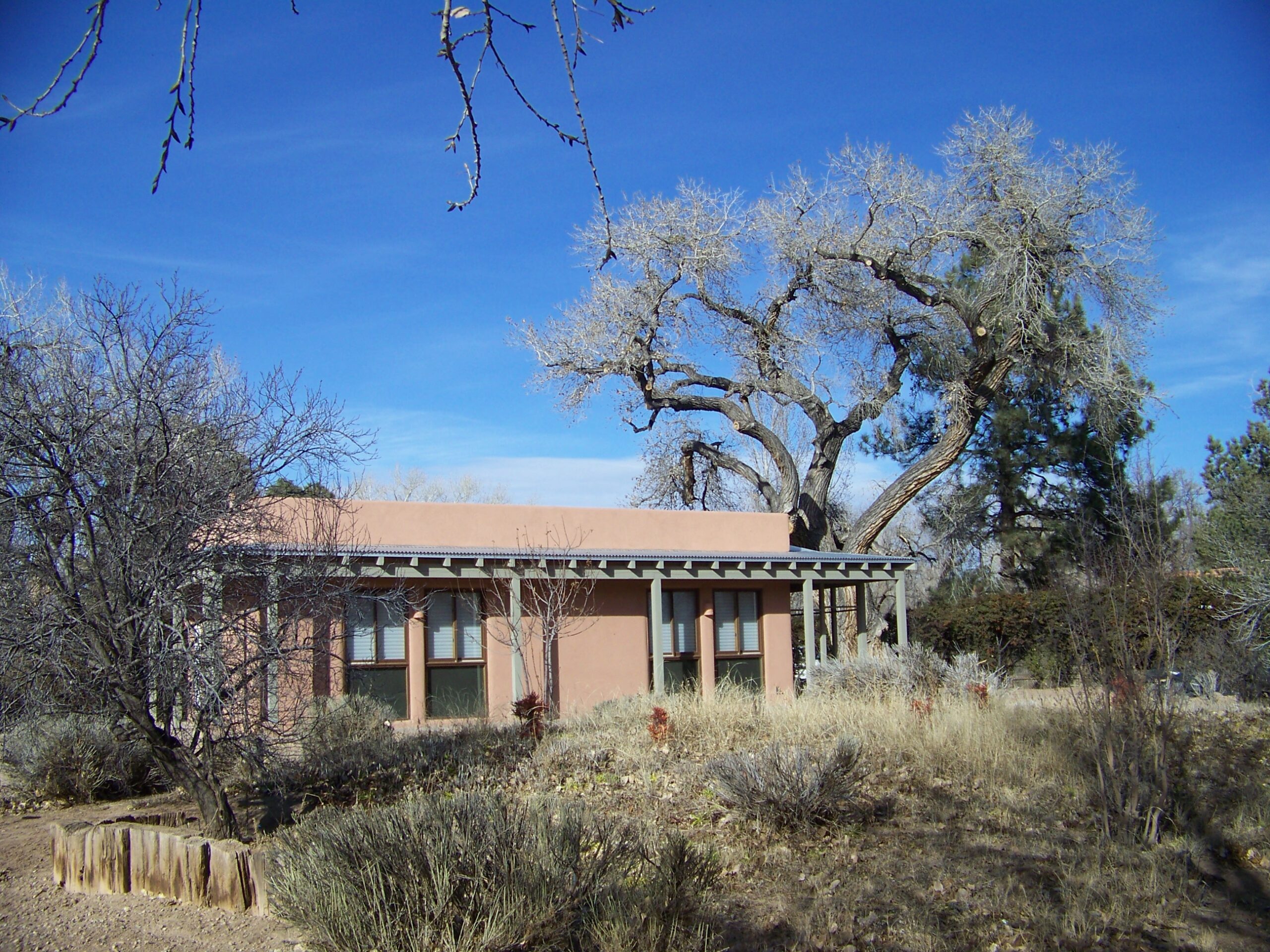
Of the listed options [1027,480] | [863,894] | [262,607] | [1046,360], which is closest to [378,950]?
[863,894]

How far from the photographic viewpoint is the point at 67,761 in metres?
9.65

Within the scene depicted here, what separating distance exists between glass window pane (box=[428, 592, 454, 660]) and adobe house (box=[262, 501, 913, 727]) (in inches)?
0.8

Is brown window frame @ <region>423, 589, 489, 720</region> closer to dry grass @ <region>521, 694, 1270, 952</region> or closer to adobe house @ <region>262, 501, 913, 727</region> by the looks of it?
adobe house @ <region>262, 501, 913, 727</region>

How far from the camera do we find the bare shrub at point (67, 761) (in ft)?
31.0

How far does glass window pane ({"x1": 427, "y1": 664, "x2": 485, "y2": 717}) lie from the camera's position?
16.1 meters

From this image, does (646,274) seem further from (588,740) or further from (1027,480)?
(588,740)

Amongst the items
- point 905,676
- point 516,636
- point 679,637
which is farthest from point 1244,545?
point 516,636

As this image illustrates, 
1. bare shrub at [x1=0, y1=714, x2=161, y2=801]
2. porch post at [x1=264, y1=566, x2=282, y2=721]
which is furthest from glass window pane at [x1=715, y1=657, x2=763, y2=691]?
porch post at [x1=264, y1=566, x2=282, y2=721]

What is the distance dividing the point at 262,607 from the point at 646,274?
18.1 meters

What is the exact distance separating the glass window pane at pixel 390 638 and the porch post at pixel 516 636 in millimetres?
1674

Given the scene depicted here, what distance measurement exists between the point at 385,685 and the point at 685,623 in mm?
5905

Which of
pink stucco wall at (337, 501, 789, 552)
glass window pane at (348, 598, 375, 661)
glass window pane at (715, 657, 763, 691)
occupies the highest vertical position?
pink stucco wall at (337, 501, 789, 552)

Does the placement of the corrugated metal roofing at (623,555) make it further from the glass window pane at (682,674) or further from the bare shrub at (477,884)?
the bare shrub at (477,884)

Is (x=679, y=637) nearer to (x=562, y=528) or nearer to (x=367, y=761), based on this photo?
(x=562, y=528)
